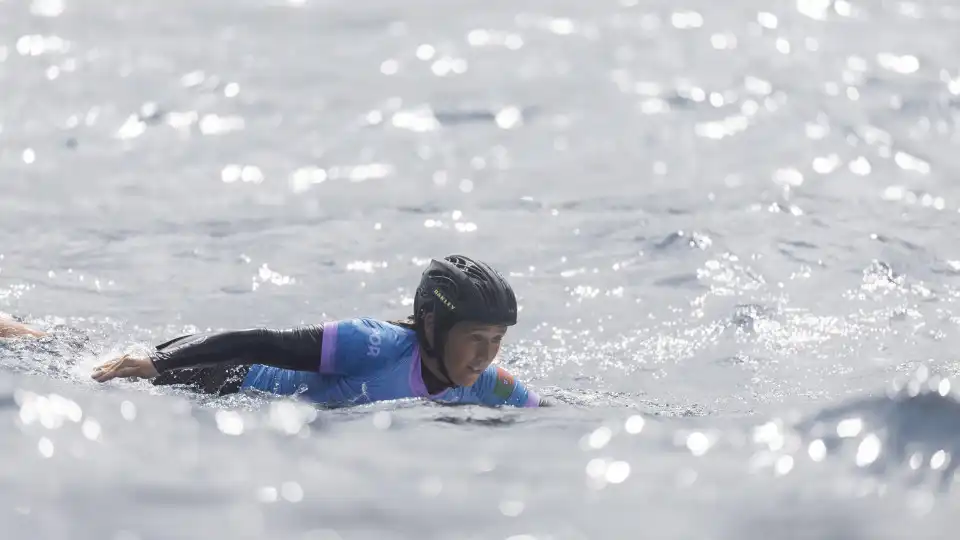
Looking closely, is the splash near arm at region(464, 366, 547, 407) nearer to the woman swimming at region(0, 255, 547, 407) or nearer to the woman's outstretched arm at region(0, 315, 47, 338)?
the woman swimming at region(0, 255, 547, 407)

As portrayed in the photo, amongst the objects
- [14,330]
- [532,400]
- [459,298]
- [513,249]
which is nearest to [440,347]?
[459,298]

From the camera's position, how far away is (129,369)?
712 cm

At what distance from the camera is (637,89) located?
55.4 ft

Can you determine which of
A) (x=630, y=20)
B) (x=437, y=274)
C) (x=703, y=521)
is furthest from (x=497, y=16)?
(x=703, y=521)

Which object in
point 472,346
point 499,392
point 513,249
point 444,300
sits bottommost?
point 513,249

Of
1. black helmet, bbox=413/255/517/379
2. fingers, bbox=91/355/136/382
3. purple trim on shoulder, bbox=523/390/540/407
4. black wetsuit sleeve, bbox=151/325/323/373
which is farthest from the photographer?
purple trim on shoulder, bbox=523/390/540/407

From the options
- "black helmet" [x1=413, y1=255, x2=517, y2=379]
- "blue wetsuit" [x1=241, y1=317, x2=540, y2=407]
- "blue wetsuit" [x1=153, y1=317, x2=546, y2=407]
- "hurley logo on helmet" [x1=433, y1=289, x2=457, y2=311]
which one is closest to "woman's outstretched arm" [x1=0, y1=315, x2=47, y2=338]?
"blue wetsuit" [x1=153, y1=317, x2=546, y2=407]

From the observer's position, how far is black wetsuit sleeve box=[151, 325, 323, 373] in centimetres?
720

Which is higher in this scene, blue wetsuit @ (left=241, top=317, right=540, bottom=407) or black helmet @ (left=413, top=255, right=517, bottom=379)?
black helmet @ (left=413, top=255, right=517, bottom=379)

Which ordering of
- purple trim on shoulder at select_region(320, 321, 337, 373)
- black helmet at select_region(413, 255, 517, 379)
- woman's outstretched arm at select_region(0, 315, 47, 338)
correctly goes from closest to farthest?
black helmet at select_region(413, 255, 517, 379) < purple trim on shoulder at select_region(320, 321, 337, 373) < woman's outstretched arm at select_region(0, 315, 47, 338)

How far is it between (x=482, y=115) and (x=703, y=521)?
11562mm

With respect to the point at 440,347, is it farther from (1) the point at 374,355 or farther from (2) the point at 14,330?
(2) the point at 14,330

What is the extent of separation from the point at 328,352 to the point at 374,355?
0.82 feet

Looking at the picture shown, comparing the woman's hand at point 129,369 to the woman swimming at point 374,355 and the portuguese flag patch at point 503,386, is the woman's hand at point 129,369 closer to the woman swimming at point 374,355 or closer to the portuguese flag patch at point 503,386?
the woman swimming at point 374,355
